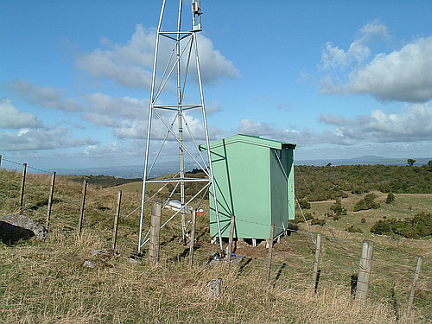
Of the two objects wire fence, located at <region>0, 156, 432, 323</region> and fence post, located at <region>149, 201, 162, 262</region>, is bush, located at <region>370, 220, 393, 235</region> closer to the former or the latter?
wire fence, located at <region>0, 156, 432, 323</region>

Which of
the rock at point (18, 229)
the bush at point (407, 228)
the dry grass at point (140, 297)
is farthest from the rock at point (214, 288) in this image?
the bush at point (407, 228)

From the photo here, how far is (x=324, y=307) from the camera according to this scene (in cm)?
596

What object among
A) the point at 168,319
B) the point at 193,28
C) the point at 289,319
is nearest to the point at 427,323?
the point at 289,319

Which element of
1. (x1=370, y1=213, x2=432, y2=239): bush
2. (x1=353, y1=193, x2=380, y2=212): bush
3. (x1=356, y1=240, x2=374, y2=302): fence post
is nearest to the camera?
(x1=356, y1=240, x2=374, y2=302): fence post

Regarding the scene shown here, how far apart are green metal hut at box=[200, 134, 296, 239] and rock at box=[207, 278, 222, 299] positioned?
5197mm

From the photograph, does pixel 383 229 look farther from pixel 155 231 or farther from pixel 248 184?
pixel 155 231

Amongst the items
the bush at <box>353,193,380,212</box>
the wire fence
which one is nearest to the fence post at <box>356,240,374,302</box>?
the wire fence

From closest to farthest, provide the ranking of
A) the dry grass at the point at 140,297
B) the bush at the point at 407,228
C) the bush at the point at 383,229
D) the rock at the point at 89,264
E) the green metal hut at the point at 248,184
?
the dry grass at the point at 140,297
the rock at the point at 89,264
the green metal hut at the point at 248,184
the bush at the point at 407,228
the bush at the point at 383,229

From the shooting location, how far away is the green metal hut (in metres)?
11.8

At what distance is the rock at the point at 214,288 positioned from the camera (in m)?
6.08

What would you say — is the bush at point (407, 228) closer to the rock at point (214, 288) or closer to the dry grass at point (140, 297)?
the dry grass at point (140, 297)

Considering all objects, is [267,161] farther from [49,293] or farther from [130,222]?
[49,293]

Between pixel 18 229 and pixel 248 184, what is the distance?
7.06 meters

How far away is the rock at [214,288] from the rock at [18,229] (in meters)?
4.82
